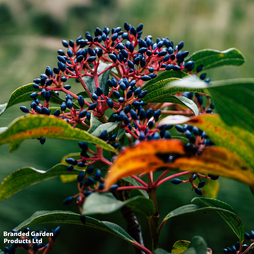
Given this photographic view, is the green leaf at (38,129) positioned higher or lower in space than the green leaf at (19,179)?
higher

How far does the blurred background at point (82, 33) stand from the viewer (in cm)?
117

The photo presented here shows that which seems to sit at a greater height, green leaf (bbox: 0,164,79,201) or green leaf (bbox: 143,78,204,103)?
green leaf (bbox: 143,78,204,103)

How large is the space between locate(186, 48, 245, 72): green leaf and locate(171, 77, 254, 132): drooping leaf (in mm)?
393

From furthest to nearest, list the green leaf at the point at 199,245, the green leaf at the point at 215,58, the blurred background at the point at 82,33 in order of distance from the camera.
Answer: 1. the blurred background at the point at 82,33
2. the green leaf at the point at 215,58
3. the green leaf at the point at 199,245

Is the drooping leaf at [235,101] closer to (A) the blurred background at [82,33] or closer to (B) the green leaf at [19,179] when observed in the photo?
(B) the green leaf at [19,179]

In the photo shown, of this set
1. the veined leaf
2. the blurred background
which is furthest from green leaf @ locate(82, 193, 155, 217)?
the blurred background

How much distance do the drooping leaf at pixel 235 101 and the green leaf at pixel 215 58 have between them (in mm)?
393

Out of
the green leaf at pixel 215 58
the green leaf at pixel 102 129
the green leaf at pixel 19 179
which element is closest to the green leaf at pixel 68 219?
the green leaf at pixel 19 179

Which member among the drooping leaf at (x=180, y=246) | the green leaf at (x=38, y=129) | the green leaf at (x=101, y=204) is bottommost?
the drooping leaf at (x=180, y=246)

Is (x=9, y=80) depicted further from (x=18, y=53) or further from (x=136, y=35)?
(x=136, y=35)

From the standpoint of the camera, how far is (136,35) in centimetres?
63

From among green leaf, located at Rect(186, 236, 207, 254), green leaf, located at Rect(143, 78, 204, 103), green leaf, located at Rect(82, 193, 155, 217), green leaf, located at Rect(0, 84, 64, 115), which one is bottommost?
green leaf, located at Rect(186, 236, 207, 254)

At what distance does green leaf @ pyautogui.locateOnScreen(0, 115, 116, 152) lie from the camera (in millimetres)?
376

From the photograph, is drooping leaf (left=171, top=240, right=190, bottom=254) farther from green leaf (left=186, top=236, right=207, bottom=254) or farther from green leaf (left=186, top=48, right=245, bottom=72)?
green leaf (left=186, top=48, right=245, bottom=72)
